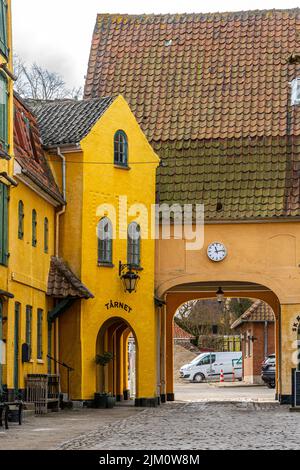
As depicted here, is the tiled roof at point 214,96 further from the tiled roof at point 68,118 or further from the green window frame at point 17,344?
the green window frame at point 17,344

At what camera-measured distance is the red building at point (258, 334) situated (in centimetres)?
7162

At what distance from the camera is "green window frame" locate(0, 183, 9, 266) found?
3262 cm

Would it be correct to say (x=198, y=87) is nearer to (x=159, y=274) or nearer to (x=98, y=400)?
(x=159, y=274)

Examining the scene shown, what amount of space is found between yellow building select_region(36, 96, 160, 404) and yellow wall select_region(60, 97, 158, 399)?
29mm

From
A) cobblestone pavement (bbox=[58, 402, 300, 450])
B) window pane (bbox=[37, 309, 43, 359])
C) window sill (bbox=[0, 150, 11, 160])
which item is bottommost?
cobblestone pavement (bbox=[58, 402, 300, 450])

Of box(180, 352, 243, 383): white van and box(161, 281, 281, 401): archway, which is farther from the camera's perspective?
box(180, 352, 243, 383): white van

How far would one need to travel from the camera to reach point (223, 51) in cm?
4706

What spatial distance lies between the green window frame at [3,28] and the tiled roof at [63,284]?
25.2 feet

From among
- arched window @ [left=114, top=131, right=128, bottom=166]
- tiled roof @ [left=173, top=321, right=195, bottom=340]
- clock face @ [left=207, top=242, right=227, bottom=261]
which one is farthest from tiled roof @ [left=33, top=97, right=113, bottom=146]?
tiled roof @ [left=173, top=321, right=195, bottom=340]

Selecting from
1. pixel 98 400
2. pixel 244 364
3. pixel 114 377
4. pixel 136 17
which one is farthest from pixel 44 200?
pixel 244 364

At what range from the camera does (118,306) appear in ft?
134

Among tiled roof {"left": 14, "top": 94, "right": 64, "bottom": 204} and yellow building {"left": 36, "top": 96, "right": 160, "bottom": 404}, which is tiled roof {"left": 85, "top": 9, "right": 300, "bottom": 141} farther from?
tiled roof {"left": 14, "top": 94, "right": 64, "bottom": 204}

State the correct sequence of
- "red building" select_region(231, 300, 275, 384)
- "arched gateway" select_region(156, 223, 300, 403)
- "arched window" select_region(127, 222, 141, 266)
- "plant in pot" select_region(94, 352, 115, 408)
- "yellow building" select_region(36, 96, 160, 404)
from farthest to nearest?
1. "red building" select_region(231, 300, 275, 384)
2. "arched gateway" select_region(156, 223, 300, 403)
3. "arched window" select_region(127, 222, 141, 266)
4. "yellow building" select_region(36, 96, 160, 404)
5. "plant in pot" select_region(94, 352, 115, 408)

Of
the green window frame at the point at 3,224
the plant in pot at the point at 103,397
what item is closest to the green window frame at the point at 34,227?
the green window frame at the point at 3,224
